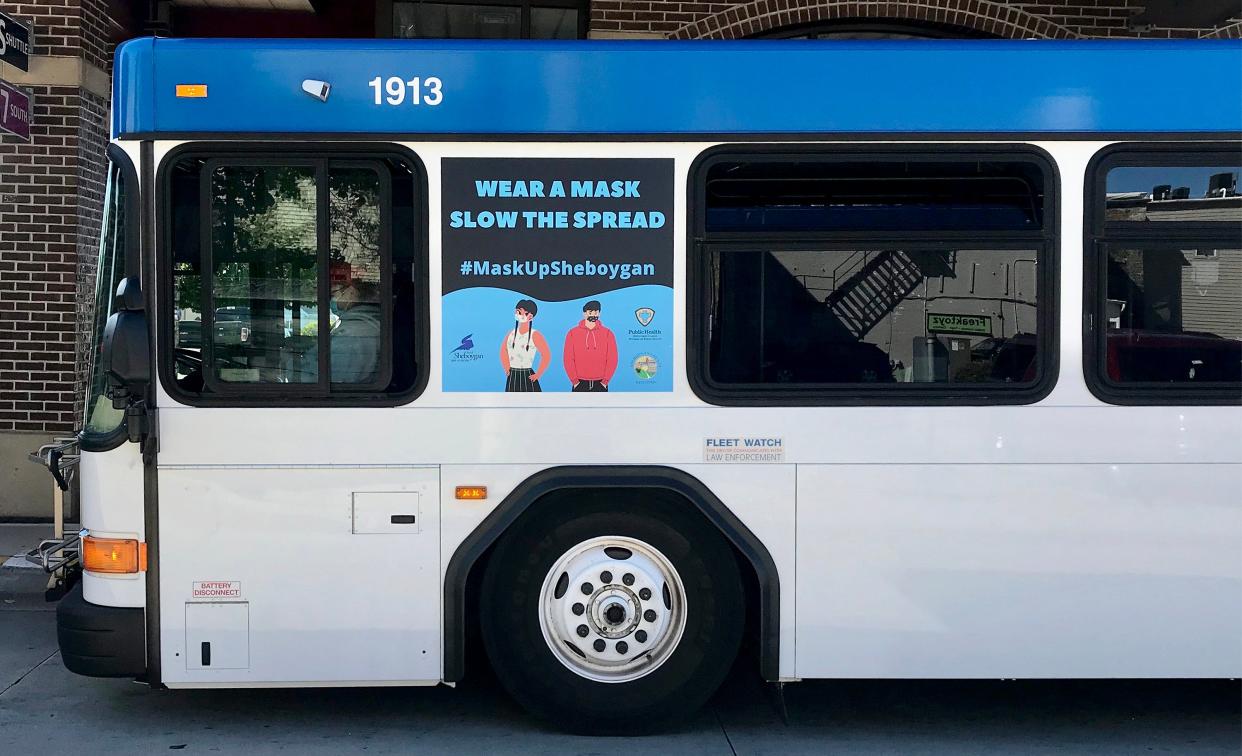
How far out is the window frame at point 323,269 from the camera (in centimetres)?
465

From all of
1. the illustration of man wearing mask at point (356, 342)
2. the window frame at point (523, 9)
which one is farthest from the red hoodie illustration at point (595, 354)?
the window frame at point (523, 9)

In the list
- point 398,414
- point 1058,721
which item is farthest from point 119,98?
point 1058,721

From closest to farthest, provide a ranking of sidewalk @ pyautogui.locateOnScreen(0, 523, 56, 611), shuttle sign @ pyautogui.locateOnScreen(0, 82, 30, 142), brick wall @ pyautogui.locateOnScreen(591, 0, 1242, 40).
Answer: sidewalk @ pyautogui.locateOnScreen(0, 523, 56, 611) < shuttle sign @ pyautogui.locateOnScreen(0, 82, 30, 142) < brick wall @ pyautogui.locateOnScreen(591, 0, 1242, 40)

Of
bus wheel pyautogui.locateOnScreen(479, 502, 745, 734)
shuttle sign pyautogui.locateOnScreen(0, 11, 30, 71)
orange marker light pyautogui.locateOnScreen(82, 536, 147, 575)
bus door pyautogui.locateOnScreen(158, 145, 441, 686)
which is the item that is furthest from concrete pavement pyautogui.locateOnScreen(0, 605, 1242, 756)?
shuttle sign pyautogui.locateOnScreen(0, 11, 30, 71)

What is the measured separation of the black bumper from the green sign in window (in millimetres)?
3351

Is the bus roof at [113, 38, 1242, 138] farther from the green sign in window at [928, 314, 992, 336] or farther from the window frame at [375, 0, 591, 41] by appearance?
the window frame at [375, 0, 591, 41]

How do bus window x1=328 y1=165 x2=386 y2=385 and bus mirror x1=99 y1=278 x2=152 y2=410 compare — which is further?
bus window x1=328 y1=165 x2=386 y2=385

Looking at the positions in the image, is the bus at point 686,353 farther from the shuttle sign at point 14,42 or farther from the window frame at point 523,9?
the window frame at point 523,9

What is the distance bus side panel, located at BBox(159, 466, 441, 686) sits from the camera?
4656 millimetres

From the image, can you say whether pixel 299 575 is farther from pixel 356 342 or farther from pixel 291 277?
pixel 291 277

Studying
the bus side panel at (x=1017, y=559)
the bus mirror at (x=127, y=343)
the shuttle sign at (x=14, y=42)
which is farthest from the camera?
the shuttle sign at (x=14, y=42)

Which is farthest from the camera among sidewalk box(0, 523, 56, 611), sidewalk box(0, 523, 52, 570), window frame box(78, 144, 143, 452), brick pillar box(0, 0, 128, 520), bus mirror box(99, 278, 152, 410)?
brick pillar box(0, 0, 128, 520)

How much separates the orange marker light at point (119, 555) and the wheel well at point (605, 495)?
3.93 feet

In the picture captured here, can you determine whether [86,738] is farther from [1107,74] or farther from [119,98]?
[1107,74]
